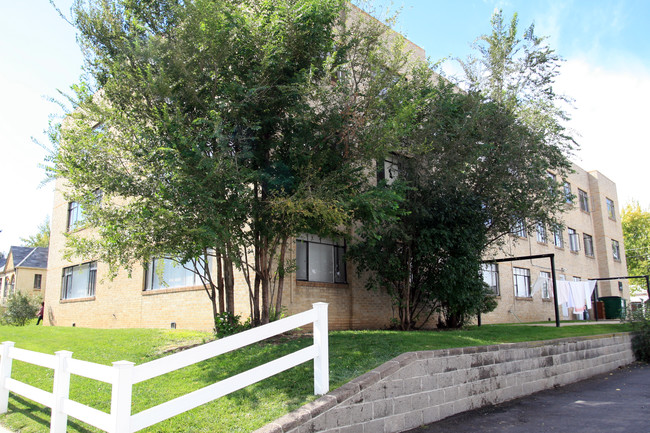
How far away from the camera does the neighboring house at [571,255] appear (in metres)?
22.7

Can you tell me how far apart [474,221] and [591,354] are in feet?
14.4

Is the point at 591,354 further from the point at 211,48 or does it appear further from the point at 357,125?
the point at 211,48

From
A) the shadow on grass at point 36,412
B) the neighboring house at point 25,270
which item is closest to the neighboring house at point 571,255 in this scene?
the shadow on grass at point 36,412

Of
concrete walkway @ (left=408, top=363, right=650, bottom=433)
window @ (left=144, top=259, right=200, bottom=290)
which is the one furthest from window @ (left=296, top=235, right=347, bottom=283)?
concrete walkway @ (left=408, top=363, right=650, bottom=433)

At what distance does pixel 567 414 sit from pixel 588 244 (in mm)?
29290

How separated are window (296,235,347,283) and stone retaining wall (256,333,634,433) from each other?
578cm

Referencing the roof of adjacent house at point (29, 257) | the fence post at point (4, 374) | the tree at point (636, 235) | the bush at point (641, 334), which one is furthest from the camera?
the tree at point (636, 235)

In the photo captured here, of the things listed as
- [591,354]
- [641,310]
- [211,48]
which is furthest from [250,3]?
[641,310]

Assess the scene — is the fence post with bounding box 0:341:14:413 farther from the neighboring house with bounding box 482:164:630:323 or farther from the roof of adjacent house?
the roof of adjacent house

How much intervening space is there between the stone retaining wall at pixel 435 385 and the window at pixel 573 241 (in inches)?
835

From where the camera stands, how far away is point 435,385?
729cm

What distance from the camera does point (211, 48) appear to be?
349 inches

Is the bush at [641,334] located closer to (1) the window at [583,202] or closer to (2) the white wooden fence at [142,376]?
(2) the white wooden fence at [142,376]

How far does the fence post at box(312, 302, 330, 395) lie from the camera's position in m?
5.88
